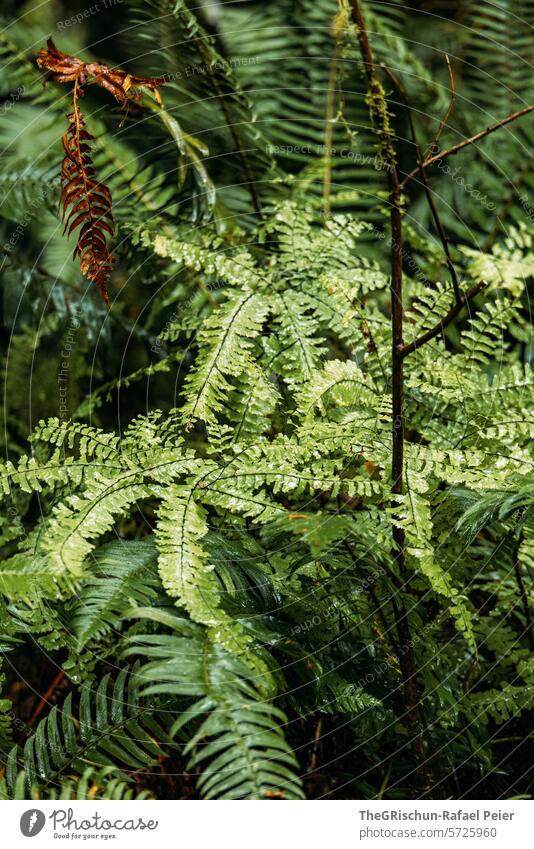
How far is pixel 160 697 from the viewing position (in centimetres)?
107

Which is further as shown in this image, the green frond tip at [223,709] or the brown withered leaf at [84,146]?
the brown withered leaf at [84,146]

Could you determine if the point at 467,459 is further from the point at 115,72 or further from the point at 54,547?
the point at 115,72

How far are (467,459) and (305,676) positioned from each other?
16.0 inches

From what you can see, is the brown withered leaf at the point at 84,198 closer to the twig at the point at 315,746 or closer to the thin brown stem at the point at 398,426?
the thin brown stem at the point at 398,426

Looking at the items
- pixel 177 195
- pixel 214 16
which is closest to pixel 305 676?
pixel 177 195

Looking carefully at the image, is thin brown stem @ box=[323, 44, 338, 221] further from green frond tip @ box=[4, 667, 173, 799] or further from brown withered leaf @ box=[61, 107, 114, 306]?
green frond tip @ box=[4, 667, 173, 799]

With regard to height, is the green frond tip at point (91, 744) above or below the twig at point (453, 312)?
below

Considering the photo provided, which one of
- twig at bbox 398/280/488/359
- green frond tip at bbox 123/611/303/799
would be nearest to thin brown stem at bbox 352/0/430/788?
twig at bbox 398/280/488/359
